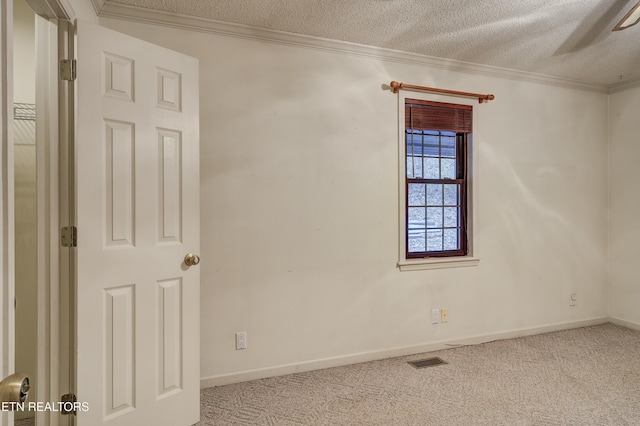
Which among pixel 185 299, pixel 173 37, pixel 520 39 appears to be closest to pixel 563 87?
pixel 520 39

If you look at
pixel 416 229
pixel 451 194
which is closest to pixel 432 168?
pixel 451 194

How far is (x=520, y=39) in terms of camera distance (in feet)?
9.35

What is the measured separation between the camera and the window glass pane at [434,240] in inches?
131

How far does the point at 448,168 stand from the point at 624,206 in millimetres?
2093

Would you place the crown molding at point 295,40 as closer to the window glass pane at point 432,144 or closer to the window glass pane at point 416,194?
the window glass pane at point 432,144

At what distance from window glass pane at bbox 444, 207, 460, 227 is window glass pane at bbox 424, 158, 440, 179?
0.33 meters

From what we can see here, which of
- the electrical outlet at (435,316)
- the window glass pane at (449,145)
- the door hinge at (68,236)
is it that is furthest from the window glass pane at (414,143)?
the door hinge at (68,236)

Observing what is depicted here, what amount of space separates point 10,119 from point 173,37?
1.81m

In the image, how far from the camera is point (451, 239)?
3434mm

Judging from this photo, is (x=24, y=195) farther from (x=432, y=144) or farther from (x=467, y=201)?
(x=467, y=201)

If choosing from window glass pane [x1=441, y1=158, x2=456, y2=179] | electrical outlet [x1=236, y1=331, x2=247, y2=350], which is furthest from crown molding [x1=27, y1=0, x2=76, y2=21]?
window glass pane [x1=441, y1=158, x2=456, y2=179]

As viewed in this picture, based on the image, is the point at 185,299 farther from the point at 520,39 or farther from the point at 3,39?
the point at 520,39

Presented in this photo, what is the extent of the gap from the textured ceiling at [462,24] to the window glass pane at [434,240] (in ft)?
5.06

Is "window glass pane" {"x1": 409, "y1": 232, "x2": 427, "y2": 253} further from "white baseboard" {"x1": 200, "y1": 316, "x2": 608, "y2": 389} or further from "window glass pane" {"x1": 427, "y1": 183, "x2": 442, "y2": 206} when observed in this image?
"white baseboard" {"x1": 200, "y1": 316, "x2": 608, "y2": 389}
